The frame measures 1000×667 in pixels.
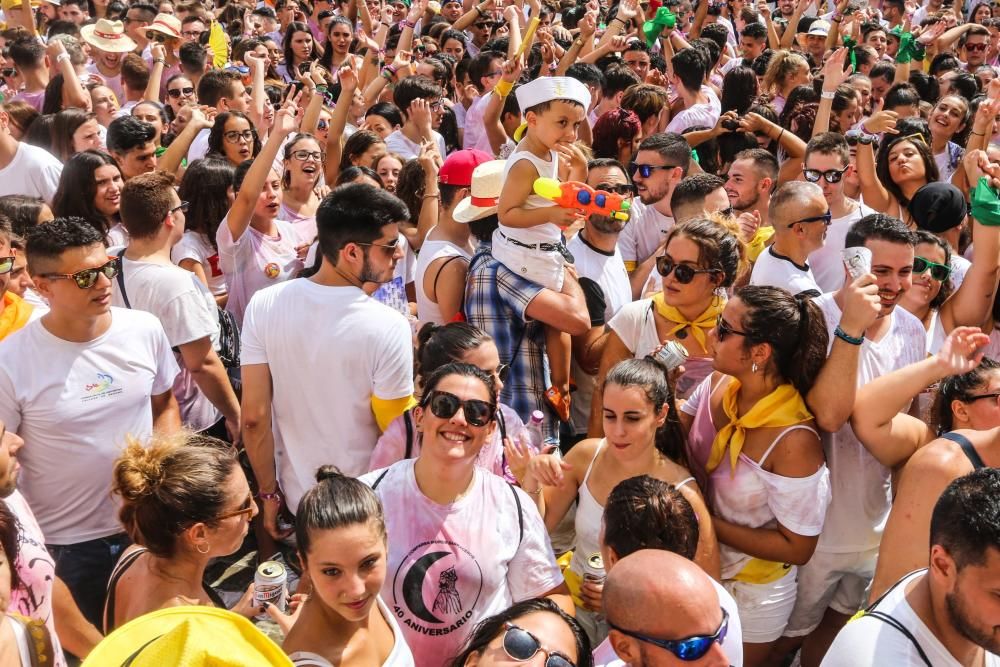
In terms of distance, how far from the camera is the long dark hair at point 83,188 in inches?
179

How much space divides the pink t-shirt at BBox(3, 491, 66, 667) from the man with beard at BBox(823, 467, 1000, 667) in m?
1.87

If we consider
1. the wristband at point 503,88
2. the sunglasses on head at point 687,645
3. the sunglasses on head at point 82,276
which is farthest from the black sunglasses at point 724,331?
the wristband at point 503,88

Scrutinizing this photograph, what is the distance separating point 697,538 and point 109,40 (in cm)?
763

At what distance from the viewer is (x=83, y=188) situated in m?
4.54

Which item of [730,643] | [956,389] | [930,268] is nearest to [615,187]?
[930,268]

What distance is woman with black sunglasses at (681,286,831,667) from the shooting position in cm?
287

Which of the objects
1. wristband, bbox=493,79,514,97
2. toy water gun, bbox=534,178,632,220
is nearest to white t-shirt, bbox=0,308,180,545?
toy water gun, bbox=534,178,632,220

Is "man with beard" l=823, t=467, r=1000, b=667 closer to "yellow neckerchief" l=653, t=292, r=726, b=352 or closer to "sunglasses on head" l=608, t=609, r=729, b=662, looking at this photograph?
"sunglasses on head" l=608, t=609, r=729, b=662

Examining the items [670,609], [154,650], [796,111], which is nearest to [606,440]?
[670,609]

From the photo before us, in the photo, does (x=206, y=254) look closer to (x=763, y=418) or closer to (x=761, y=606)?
(x=763, y=418)

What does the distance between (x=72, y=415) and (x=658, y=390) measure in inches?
74.8

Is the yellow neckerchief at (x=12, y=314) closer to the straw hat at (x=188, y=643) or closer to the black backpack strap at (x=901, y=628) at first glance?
the straw hat at (x=188, y=643)

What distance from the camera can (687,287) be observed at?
3.58 m

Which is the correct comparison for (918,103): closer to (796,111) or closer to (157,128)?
(796,111)
